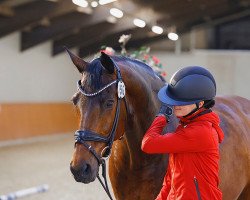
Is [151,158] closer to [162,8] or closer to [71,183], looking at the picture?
[71,183]

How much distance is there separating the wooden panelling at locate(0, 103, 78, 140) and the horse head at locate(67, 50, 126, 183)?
7221 mm

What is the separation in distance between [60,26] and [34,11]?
1700mm

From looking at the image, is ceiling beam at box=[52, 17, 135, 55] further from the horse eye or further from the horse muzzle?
the horse muzzle

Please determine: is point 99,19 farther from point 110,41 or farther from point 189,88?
point 189,88

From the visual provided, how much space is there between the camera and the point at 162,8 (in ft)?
34.5

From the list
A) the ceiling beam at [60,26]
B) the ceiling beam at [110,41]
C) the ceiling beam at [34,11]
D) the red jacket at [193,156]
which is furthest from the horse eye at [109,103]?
the ceiling beam at [110,41]

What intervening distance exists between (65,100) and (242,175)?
10.5m

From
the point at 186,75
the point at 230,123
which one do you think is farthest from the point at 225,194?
the point at 186,75

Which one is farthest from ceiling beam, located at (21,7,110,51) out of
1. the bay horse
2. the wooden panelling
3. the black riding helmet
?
the black riding helmet

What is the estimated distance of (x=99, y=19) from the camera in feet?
33.4

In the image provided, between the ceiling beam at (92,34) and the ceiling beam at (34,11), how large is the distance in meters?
2.65

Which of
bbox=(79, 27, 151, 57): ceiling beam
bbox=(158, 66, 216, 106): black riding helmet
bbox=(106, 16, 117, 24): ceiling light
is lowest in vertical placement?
bbox=(79, 27, 151, 57): ceiling beam

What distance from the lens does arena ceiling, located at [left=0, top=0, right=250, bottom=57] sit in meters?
8.72

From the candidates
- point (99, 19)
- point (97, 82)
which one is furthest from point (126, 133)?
point (99, 19)
